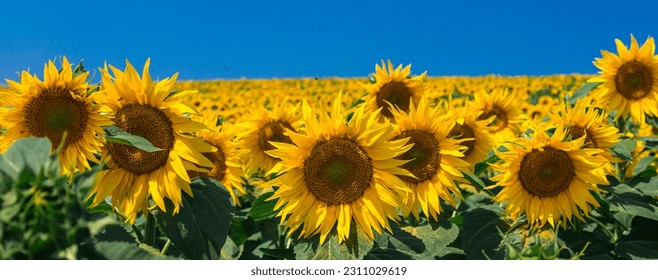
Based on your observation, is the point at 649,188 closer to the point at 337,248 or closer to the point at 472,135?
the point at 472,135

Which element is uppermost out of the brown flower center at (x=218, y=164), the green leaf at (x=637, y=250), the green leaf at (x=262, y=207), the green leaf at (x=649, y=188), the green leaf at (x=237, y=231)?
the brown flower center at (x=218, y=164)

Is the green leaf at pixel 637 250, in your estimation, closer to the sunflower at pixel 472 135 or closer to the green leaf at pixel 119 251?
the sunflower at pixel 472 135

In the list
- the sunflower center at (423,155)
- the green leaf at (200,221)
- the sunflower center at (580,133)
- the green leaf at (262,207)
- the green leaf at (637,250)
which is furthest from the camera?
the sunflower center at (580,133)

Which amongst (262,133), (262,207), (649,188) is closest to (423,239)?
(262,207)

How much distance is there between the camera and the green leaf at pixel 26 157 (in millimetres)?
794

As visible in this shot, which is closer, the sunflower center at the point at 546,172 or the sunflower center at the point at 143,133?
the sunflower center at the point at 143,133

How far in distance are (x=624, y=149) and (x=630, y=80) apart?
1.21 meters

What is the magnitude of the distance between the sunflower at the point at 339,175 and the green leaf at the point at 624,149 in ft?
5.35

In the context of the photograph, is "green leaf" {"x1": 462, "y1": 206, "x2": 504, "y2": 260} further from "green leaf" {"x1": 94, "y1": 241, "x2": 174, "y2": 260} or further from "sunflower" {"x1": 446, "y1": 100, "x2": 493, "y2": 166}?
"green leaf" {"x1": 94, "y1": 241, "x2": 174, "y2": 260}

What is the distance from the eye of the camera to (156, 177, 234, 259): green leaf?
2.17m

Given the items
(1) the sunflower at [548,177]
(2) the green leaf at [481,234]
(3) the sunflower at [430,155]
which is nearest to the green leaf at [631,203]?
(1) the sunflower at [548,177]

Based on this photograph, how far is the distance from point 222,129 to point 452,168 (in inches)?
60.6

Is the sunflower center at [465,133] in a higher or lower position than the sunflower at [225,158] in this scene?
higher

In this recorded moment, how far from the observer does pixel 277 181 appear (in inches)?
95.3
